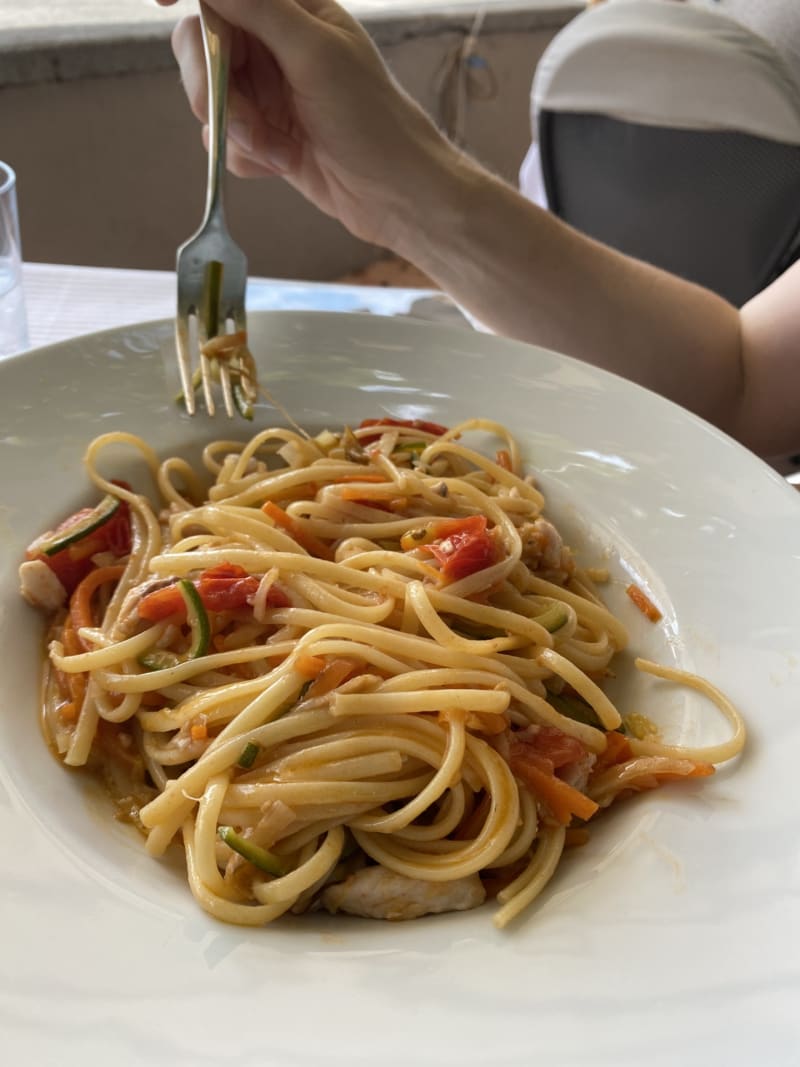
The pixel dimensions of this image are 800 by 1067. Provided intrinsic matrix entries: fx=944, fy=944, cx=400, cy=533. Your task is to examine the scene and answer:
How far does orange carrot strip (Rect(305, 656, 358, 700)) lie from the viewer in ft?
5.48

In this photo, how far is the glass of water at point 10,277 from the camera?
2396mm

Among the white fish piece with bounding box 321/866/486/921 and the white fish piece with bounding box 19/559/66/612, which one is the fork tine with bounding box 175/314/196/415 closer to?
the white fish piece with bounding box 19/559/66/612

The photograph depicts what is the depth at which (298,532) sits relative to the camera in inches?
81.0

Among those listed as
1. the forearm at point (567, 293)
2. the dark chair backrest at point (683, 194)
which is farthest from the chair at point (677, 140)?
the forearm at point (567, 293)

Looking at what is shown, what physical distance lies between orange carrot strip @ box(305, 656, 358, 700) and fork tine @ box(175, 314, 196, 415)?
2.94 feet

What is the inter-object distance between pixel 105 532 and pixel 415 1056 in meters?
1.32

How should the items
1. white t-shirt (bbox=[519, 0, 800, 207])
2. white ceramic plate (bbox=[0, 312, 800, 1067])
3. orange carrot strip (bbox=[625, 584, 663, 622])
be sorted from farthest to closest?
white t-shirt (bbox=[519, 0, 800, 207])
orange carrot strip (bbox=[625, 584, 663, 622])
white ceramic plate (bbox=[0, 312, 800, 1067])

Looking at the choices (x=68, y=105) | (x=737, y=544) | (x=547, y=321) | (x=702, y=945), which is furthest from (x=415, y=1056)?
(x=68, y=105)

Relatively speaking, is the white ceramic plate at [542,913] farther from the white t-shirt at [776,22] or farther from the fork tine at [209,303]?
the white t-shirt at [776,22]

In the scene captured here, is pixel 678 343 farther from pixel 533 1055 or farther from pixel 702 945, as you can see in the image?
pixel 533 1055

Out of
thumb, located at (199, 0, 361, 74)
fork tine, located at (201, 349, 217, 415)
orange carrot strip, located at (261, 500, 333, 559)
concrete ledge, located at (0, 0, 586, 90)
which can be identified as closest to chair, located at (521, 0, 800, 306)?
thumb, located at (199, 0, 361, 74)

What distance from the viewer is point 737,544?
193 centimetres

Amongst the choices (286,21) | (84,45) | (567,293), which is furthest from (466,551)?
(84,45)

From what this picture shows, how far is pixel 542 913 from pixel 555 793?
0.80ft
